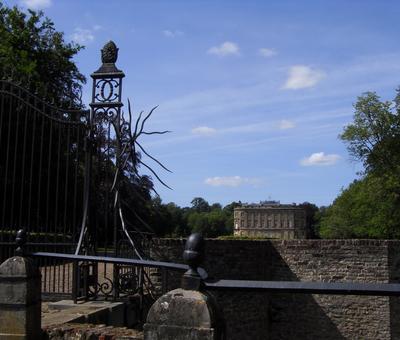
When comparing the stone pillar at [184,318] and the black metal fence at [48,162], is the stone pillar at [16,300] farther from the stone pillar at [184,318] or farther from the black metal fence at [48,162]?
the black metal fence at [48,162]

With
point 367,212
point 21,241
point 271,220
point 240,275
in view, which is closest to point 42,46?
point 240,275

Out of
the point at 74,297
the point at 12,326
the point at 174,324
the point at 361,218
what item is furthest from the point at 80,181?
the point at 361,218

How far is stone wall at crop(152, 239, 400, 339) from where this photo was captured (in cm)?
1411

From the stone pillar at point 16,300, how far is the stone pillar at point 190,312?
1409mm

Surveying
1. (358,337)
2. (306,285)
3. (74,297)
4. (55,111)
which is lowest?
(358,337)

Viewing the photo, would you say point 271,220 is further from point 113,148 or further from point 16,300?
point 16,300

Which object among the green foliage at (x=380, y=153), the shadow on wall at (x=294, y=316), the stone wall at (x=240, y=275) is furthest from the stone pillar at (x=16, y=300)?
the green foliage at (x=380, y=153)

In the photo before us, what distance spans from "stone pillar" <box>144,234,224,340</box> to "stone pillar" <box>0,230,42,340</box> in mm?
1409

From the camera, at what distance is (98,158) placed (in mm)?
7477

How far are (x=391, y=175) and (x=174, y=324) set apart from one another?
3004 centimetres

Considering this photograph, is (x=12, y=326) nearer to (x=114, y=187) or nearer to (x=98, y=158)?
(x=114, y=187)

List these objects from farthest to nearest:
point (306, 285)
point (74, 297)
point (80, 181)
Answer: point (80, 181)
point (74, 297)
point (306, 285)

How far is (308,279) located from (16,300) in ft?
38.2

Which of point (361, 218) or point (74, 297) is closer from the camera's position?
point (74, 297)
